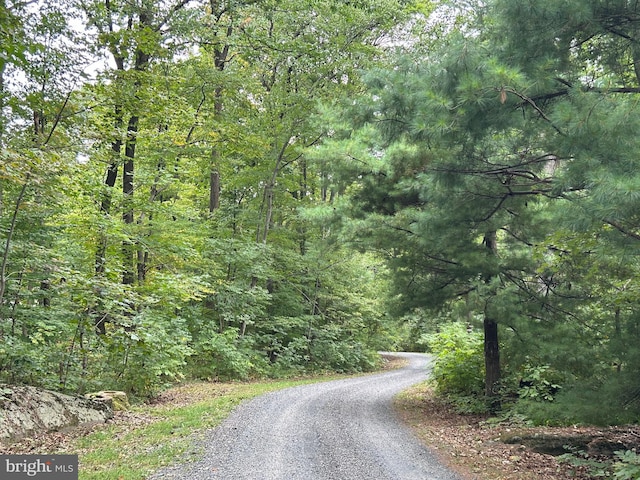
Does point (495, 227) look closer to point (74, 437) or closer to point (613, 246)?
point (613, 246)

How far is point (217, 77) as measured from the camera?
456 inches

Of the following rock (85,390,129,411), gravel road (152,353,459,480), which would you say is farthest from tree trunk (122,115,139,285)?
gravel road (152,353,459,480)

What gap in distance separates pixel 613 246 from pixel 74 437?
751 cm

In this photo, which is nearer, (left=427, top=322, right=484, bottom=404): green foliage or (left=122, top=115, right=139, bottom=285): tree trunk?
(left=427, top=322, right=484, bottom=404): green foliage

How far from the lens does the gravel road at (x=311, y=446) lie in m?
4.99

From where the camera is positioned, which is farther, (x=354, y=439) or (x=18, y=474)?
(x=354, y=439)

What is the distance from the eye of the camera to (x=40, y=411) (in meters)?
6.59

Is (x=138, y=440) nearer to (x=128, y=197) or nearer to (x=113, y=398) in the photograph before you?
(x=113, y=398)

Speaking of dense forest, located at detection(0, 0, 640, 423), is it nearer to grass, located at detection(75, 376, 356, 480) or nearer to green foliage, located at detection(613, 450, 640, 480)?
green foliage, located at detection(613, 450, 640, 480)

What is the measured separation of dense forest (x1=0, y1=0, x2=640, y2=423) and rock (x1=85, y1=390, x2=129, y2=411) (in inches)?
14.6

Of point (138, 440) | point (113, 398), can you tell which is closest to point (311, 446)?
point (138, 440)

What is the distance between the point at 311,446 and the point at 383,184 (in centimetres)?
498

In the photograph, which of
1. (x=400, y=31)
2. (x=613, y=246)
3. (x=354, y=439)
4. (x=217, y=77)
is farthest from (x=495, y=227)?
(x=400, y=31)

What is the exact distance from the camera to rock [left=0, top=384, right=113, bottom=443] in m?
5.99
